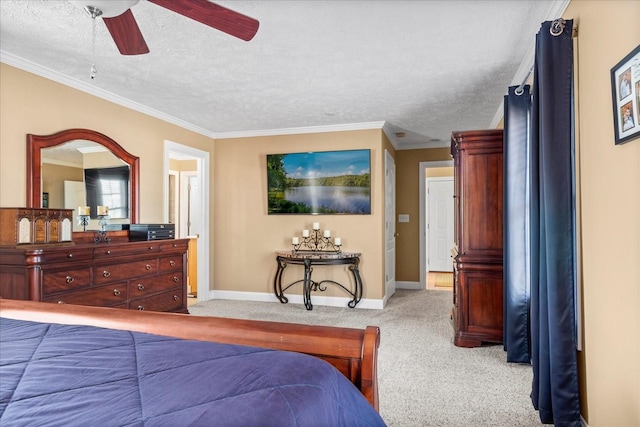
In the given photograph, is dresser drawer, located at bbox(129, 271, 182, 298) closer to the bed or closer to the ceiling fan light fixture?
the bed

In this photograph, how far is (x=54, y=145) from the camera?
3281mm

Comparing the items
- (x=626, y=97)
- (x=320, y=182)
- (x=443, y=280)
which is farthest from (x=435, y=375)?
(x=443, y=280)

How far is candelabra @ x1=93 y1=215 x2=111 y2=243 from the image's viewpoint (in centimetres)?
357

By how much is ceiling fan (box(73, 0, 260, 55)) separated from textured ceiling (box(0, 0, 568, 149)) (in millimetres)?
484

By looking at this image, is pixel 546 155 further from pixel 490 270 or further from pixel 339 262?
pixel 339 262

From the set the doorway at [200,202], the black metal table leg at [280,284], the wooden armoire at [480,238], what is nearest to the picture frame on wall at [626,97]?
the wooden armoire at [480,238]

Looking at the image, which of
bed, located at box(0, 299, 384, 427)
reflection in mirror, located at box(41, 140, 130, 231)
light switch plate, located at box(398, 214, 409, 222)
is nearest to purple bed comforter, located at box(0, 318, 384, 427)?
bed, located at box(0, 299, 384, 427)

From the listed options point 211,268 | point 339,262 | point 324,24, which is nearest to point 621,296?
point 324,24

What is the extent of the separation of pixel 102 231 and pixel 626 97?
397 cm

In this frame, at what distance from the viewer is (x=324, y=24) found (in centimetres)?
247

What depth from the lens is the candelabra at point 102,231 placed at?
140 inches

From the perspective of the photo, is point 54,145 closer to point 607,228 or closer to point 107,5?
point 107,5

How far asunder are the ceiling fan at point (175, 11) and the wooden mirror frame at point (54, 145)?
174cm

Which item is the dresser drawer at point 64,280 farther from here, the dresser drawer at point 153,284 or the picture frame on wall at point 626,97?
the picture frame on wall at point 626,97
